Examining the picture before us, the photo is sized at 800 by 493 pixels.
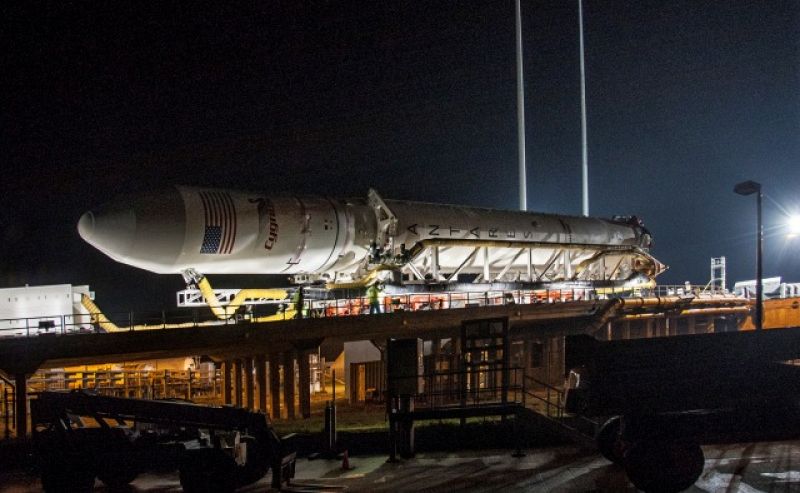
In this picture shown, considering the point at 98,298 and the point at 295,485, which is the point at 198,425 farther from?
the point at 98,298

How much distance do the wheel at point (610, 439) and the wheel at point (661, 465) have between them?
154cm

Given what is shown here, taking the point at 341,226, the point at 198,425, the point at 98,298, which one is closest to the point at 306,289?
the point at 341,226

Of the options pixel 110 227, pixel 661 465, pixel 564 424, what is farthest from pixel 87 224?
pixel 661 465

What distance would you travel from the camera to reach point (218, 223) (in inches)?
605

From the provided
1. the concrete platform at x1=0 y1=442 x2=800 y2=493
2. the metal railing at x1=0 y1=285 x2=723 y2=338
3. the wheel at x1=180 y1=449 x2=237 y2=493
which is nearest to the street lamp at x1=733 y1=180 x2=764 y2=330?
the concrete platform at x1=0 y1=442 x2=800 y2=493

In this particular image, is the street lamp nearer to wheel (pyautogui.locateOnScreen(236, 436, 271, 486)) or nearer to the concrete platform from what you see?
the concrete platform

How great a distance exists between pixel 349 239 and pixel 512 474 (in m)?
10.0

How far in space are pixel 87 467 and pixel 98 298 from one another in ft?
142

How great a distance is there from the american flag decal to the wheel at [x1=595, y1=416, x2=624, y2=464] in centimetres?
1012

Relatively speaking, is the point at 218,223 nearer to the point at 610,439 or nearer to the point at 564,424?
the point at 564,424

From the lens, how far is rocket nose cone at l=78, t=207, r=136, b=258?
547 inches

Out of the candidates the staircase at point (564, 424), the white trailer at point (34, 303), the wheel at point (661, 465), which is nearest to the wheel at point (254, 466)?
the staircase at point (564, 424)

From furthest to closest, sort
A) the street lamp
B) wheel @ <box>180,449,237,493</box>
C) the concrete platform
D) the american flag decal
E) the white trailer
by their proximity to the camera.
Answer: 1. the white trailer
2. the american flag decal
3. the street lamp
4. the concrete platform
5. wheel @ <box>180,449,237,493</box>

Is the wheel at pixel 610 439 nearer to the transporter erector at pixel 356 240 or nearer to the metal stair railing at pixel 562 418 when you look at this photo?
the metal stair railing at pixel 562 418
